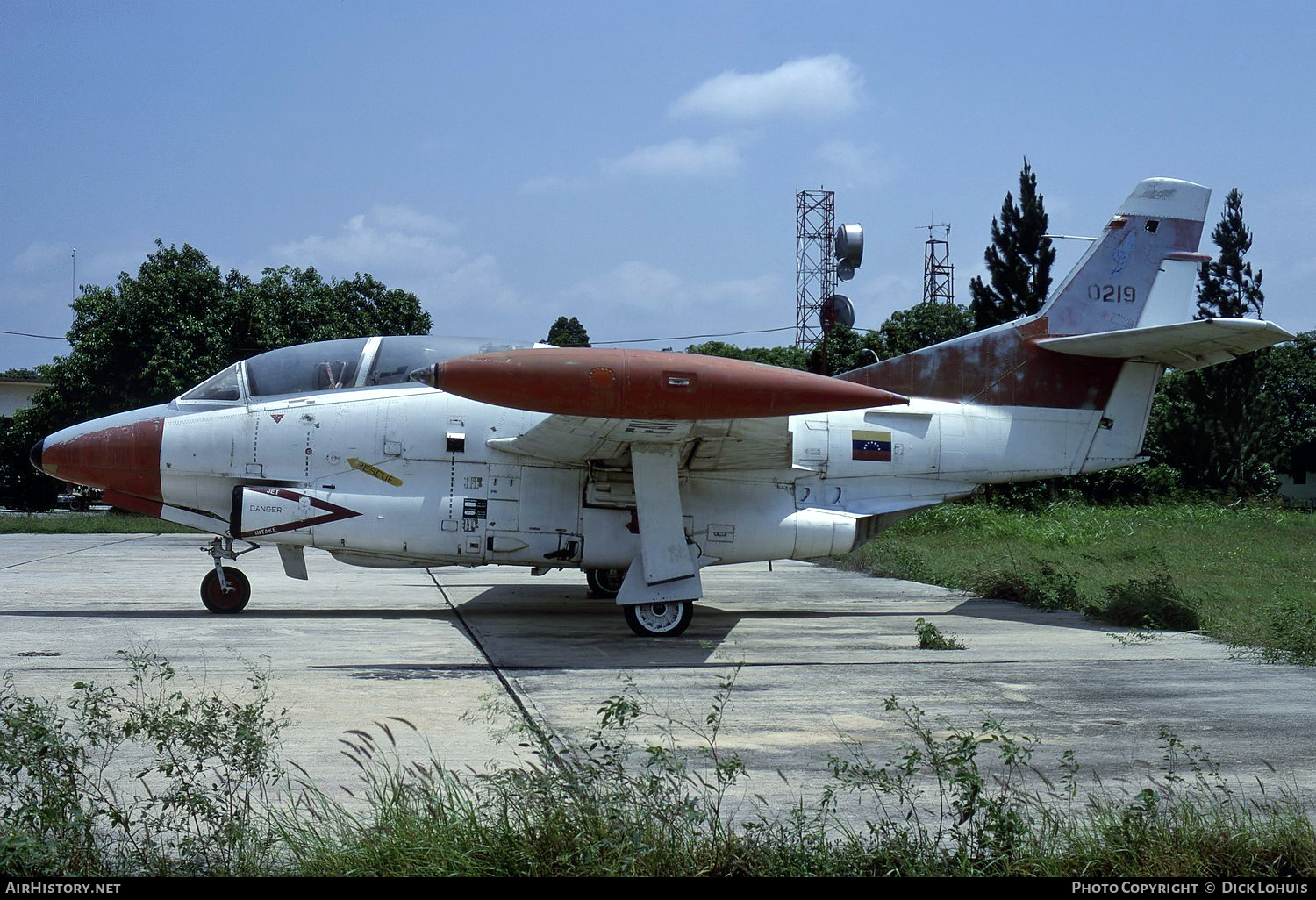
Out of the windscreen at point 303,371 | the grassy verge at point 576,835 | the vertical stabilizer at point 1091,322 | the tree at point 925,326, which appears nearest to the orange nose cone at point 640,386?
the windscreen at point 303,371

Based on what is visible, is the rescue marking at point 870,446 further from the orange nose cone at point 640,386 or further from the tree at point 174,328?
the tree at point 174,328

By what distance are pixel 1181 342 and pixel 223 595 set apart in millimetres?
10617

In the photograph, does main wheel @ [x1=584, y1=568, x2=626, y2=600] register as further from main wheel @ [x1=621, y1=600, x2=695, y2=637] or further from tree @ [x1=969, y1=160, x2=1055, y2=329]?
tree @ [x1=969, y1=160, x2=1055, y2=329]

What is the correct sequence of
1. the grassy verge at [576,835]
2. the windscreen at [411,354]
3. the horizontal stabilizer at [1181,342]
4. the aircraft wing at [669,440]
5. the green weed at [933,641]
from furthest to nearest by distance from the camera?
the windscreen at [411,354] < the horizontal stabilizer at [1181,342] < the green weed at [933,641] < the aircraft wing at [669,440] < the grassy verge at [576,835]

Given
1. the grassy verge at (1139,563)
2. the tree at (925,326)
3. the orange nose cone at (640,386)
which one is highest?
the tree at (925,326)

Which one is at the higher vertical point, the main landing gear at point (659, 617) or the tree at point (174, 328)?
the tree at point (174, 328)

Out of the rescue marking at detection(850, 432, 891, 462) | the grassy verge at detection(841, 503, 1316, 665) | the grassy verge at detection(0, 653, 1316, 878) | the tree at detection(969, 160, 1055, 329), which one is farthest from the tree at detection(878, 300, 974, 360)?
the grassy verge at detection(0, 653, 1316, 878)

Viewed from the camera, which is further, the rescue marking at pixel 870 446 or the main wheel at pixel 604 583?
the main wheel at pixel 604 583

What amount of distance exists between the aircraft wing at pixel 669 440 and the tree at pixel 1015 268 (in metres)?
34.8

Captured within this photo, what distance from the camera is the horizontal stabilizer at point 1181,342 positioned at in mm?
10305

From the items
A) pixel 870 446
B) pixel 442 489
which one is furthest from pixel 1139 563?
pixel 442 489

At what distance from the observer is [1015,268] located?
4447cm

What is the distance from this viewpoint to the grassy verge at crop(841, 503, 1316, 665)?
36.7 ft

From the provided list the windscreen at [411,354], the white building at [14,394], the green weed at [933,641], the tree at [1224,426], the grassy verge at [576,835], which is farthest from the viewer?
the white building at [14,394]
